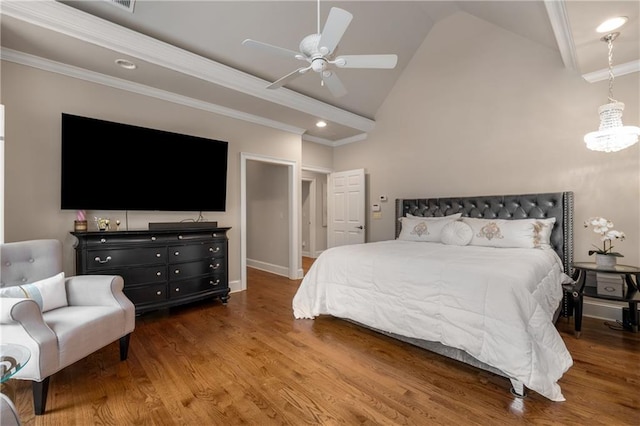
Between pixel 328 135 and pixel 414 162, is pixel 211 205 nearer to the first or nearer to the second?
pixel 328 135

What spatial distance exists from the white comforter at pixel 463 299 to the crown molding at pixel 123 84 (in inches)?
103

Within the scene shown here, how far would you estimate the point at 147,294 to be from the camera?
3199 mm

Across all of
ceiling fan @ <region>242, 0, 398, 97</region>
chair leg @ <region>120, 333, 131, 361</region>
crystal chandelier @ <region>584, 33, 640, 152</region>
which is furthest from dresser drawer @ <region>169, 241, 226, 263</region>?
crystal chandelier @ <region>584, 33, 640, 152</region>

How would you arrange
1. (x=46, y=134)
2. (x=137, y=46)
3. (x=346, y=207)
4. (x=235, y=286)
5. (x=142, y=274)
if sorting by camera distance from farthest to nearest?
1. (x=346, y=207)
2. (x=235, y=286)
3. (x=142, y=274)
4. (x=46, y=134)
5. (x=137, y=46)

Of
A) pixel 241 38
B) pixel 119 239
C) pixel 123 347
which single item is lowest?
pixel 123 347

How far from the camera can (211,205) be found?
4094mm

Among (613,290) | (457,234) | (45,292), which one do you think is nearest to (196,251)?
(45,292)

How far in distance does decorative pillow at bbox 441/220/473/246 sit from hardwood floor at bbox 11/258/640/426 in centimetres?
Answer: 132

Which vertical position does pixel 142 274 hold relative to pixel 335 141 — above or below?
below

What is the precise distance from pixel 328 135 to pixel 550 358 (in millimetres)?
4917

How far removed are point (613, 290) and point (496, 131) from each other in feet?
7.62

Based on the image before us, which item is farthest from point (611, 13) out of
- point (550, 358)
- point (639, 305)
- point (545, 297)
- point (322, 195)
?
point (322, 195)

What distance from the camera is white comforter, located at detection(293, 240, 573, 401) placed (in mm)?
1903

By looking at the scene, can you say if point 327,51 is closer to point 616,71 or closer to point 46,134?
point 46,134
